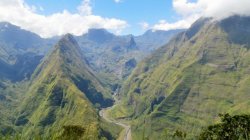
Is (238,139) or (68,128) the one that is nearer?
(68,128)

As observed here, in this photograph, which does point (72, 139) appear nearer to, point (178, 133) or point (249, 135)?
point (178, 133)

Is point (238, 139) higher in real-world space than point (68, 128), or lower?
lower

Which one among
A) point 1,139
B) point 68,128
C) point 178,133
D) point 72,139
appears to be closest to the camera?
point 1,139

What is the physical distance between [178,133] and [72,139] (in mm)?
61934

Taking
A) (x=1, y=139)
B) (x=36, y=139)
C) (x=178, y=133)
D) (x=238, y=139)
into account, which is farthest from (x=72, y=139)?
(x=238, y=139)

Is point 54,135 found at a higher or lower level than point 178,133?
higher

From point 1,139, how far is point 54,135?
53.6 ft

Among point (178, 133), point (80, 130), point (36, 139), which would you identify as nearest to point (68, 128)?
point (80, 130)

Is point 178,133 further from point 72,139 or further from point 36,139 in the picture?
point 36,139

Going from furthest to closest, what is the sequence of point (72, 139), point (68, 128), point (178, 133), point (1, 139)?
point (178, 133)
point (68, 128)
point (72, 139)
point (1, 139)

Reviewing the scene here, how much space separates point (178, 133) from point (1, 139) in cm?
9741

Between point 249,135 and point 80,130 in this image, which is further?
point 249,135

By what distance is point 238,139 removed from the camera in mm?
A: 199875

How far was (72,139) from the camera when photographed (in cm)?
15562
